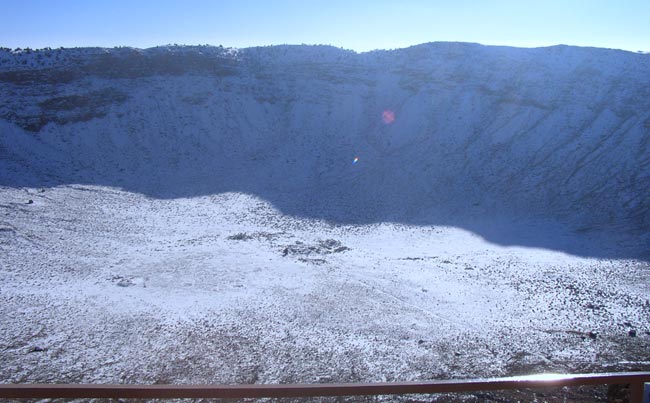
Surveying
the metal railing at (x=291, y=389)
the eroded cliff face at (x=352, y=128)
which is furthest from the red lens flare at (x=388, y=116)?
the metal railing at (x=291, y=389)

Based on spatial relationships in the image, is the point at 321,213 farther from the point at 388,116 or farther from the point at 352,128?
the point at 388,116

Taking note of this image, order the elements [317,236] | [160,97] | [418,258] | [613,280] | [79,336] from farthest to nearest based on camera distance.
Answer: [160,97]
[317,236]
[418,258]
[613,280]
[79,336]

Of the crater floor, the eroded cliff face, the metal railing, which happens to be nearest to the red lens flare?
the eroded cliff face

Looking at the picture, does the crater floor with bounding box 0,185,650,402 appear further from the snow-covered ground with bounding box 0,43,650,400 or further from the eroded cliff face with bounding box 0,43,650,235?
the eroded cliff face with bounding box 0,43,650,235

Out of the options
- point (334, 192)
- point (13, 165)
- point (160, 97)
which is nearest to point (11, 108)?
point (13, 165)

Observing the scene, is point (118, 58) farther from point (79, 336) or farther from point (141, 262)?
point (79, 336)

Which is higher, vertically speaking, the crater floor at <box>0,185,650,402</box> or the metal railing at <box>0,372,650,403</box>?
the metal railing at <box>0,372,650,403</box>

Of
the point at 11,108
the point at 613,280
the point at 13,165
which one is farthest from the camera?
the point at 11,108
